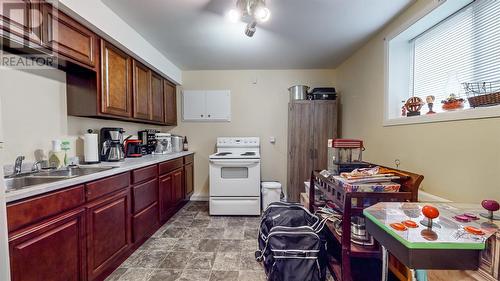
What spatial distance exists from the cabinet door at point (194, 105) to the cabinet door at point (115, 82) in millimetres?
1384

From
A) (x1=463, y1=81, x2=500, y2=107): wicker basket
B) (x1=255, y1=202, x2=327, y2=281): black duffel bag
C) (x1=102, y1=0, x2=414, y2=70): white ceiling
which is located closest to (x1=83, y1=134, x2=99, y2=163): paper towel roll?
(x1=102, y1=0, x2=414, y2=70): white ceiling

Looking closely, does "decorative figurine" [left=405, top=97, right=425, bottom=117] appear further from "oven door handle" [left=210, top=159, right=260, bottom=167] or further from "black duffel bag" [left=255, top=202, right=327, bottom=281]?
"oven door handle" [left=210, top=159, right=260, bottom=167]

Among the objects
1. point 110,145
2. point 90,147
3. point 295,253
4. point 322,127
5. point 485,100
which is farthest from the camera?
point 322,127

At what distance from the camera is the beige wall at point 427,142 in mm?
1301

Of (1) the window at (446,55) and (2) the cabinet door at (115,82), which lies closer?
(1) the window at (446,55)

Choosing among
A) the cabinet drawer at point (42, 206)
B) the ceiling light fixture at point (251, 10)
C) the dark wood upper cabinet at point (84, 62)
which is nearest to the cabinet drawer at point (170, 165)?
the dark wood upper cabinet at point (84, 62)

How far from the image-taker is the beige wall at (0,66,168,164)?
1544 mm

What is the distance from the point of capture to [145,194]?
88.7 inches

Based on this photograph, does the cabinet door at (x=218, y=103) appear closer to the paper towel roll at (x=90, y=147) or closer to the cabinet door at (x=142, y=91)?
the cabinet door at (x=142, y=91)

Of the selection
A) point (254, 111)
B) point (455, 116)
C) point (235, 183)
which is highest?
point (254, 111)


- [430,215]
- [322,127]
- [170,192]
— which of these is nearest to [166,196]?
[170,192]

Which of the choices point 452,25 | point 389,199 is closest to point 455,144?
point 389,199

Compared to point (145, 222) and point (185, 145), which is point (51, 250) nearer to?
point (145, 222)

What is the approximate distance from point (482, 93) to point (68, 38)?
297 cm
